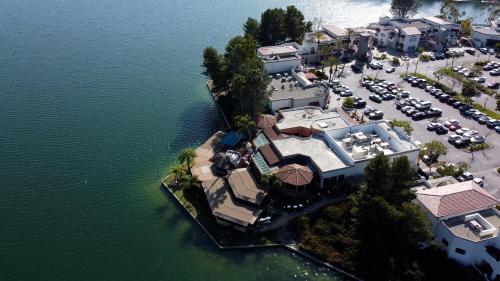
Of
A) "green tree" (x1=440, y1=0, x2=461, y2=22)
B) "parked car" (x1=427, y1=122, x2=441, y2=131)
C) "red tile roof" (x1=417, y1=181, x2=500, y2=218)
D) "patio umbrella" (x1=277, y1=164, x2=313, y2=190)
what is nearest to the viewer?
"red tile roof" (x1=417, y1=181, x2=500, y2=218)

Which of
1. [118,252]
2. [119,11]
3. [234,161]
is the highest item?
[119,11]

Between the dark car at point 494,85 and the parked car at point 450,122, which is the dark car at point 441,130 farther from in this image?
the dark car at point 494,85

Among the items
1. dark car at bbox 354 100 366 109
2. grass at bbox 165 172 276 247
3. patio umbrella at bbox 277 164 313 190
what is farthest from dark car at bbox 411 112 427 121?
grass at bbox 165 172 276 247

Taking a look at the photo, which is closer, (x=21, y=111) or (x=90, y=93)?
(x=21, y=111)

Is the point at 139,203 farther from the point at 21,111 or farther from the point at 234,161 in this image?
the point at 21,111

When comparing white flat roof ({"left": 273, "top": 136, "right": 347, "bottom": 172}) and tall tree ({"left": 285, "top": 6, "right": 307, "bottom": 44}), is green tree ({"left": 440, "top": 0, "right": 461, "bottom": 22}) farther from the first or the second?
white flat roof ({"left": 273, "top": 136, "right": 347, "bottom": 172})

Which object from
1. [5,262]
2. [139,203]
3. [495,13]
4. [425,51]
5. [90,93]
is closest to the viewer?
[5,262]

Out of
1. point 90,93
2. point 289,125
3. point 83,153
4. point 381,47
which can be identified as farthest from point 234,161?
point 381,47
